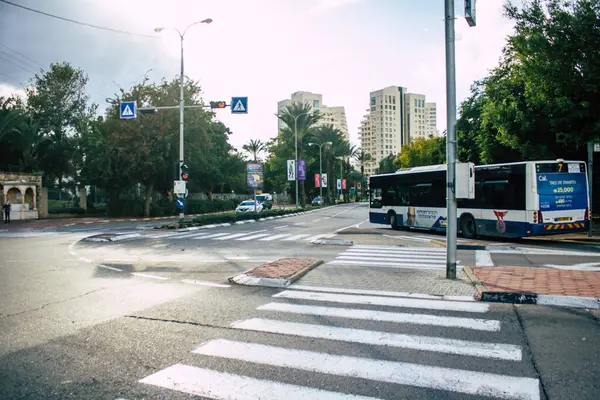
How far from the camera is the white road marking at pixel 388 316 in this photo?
5.80m

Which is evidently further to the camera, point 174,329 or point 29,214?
point 29,214

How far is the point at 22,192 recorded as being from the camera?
36125 mm

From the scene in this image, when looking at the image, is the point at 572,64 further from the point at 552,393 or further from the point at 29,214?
the point at 29,214

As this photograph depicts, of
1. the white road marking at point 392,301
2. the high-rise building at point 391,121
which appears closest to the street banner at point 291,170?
the white road marking at point 392,301

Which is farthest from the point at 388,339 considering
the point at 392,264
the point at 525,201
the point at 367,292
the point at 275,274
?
the point at 525,201

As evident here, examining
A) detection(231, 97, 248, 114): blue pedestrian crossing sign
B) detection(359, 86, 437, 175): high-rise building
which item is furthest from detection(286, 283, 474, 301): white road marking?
detection(359, 86, 437, 175): high-rise building

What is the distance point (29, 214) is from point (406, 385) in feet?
132

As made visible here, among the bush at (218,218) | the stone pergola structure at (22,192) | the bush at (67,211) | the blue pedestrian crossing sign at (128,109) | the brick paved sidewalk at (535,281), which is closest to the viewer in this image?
the brick paved sidewalk at (535,281)

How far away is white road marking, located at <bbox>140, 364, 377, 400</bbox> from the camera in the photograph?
12.1 feet

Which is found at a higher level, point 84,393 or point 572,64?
point 572,64

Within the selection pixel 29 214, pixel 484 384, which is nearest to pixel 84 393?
pixel 484 384

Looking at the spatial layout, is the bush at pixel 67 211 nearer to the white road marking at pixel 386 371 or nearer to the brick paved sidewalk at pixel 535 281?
the brick paved sidewalk at pixel 535 281

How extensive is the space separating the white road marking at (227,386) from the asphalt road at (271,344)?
0.7 inches

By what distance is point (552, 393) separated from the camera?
372cm
